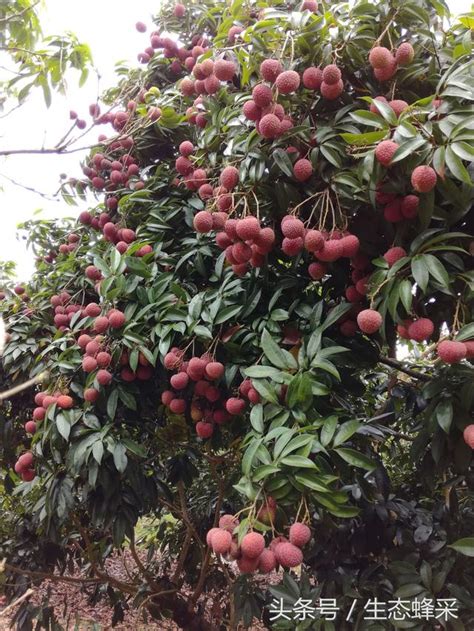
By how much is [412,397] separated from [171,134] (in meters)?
1.12

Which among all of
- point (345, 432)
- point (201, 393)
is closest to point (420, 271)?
point (345, 432)

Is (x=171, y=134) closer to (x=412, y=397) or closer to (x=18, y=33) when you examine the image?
(x=18, y=33)

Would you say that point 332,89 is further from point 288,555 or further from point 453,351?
point 288,555

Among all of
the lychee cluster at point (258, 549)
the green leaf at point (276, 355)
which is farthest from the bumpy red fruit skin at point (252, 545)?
the green leaf at point (276, 355)

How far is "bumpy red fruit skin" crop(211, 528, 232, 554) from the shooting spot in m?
0.79

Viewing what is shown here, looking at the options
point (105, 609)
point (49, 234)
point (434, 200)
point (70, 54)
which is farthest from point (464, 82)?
point (105, 609)

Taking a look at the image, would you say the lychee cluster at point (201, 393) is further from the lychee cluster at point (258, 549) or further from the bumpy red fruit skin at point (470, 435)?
the bumpy red fruit skin at point (470, 435)

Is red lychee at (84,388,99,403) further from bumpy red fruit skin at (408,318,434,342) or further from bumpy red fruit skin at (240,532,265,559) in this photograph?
bumpy red fruit skin at (408,318,434,342)

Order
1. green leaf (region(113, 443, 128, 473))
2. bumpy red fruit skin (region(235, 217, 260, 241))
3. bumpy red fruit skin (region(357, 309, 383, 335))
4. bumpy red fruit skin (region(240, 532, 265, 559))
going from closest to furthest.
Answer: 1. bumpy red fruit skin (region(240, 532, 265, 559))
2. bumpy red fruit skin (region(357, 309, 383, 335))
3. bumpy red fruit skin (region(235, 217, 260, 241))
4. green leaf (region(113, 443, 128, 473))

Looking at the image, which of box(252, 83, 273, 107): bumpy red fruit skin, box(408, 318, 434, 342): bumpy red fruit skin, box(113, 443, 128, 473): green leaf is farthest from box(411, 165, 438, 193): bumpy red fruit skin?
box(113, 443, 128, 473): green leaf

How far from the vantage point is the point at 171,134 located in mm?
1727

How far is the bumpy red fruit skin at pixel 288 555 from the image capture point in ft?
2.59

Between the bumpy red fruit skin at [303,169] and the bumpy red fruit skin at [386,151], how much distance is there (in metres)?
0.18

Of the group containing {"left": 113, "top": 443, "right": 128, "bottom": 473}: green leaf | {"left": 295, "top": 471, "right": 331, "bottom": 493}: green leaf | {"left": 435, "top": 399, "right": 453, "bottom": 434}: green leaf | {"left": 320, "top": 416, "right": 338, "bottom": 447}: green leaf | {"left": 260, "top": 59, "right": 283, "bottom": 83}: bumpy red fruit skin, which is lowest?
{"left": 113, "top": 443, "right": 128, "bottom": 473}: green leaf
